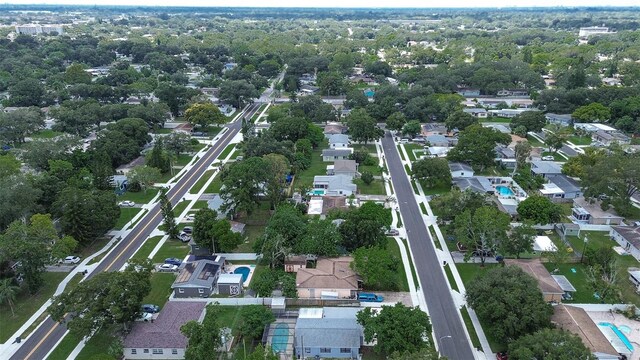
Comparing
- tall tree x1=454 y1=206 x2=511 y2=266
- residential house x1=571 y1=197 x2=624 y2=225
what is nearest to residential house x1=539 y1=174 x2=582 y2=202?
residential house x1=571 y1=197 x2=624 y2=225

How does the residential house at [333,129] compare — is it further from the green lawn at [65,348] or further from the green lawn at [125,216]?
the green lawn at [65,348]

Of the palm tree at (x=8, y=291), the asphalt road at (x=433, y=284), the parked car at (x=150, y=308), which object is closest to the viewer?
the asphalt road at (x=433, y=284)

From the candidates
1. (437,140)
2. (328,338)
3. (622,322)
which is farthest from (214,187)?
(622,322)

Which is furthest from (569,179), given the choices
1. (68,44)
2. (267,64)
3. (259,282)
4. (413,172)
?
(68,44)

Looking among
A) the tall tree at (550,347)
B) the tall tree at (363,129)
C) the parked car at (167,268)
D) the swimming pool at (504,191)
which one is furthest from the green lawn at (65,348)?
the tall tree at (363,129)

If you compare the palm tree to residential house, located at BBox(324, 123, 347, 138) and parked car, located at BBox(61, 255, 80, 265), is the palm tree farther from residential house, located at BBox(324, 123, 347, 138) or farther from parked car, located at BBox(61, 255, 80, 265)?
residential house, located at BBox(324, 123, 347, 138)

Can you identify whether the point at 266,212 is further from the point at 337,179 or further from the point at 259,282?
the point at 259,282
